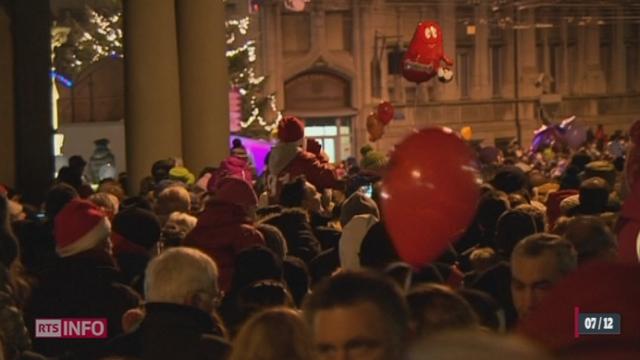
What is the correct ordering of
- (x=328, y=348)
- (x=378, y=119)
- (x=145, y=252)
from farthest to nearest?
(x=378, y=119), (x=145, y=252), (x=328, y=348)

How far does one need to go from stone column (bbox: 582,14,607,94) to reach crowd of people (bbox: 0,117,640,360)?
4891cm

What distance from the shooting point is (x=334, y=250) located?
10156 millimetres

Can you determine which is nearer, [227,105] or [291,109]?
[227,105]

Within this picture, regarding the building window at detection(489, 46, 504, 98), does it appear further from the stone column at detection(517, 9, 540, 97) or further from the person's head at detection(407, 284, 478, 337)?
the person's head at detection(407, 284, 478, 337)

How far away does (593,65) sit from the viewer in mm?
62031

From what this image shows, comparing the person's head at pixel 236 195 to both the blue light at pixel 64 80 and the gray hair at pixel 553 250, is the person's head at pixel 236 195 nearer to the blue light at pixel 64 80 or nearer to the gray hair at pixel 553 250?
the gray hair at pixel 553 250

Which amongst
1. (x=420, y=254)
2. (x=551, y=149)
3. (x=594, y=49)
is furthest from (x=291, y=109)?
(x=420, y=254)

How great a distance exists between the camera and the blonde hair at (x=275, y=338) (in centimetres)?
447

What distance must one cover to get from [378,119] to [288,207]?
18.4 m

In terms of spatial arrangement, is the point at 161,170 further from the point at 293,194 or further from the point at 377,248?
the point at 377,248

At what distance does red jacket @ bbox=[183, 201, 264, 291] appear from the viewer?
30.0ft

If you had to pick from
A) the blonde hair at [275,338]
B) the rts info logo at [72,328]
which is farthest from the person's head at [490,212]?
the blonde hair at [275,338]

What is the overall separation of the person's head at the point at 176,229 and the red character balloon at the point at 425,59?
591 inches

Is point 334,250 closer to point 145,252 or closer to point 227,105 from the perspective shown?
point 145,252
